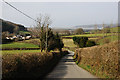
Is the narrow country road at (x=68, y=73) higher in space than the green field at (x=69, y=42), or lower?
lower

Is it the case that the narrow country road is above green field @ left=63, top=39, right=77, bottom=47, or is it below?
below

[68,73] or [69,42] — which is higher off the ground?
[69,42]

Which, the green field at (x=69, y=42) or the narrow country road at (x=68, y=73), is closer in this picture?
the narrow country road at (x=68, y=73)

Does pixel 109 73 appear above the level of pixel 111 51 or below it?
below

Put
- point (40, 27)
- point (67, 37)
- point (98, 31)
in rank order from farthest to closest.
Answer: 1. point (67, 37)
2. point (98, 31)
3. point (40, 27)

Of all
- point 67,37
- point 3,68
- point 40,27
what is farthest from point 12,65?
point 67,37

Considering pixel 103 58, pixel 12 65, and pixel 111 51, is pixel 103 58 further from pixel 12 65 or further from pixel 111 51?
pixel 12 65

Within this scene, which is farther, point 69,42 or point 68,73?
point 69,42

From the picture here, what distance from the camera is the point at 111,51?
9203 millimetres

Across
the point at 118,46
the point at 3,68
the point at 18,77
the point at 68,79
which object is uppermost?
the point at 118,46

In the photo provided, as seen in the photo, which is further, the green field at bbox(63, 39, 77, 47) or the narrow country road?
the green field at bbox(63, 39, 77, 47)

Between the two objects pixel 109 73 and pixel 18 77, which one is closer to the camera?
pixel 18 77

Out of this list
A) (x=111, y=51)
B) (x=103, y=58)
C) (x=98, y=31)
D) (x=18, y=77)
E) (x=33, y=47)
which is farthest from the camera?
(x=98, y=31)

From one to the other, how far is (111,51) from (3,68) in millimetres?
6425
